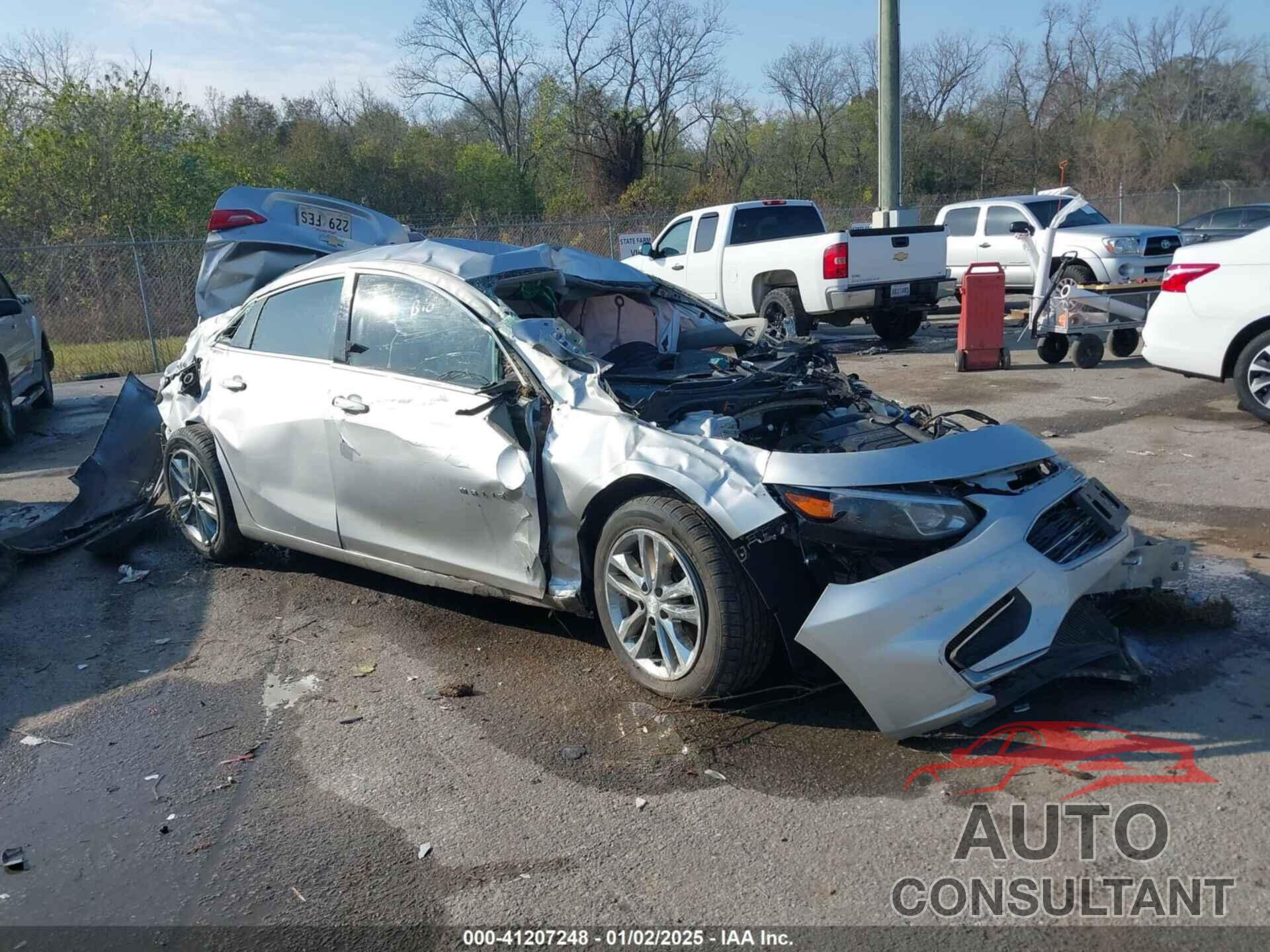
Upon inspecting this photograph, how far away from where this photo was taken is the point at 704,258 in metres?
15.6

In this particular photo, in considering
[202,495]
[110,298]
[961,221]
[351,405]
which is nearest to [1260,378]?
[351,405]

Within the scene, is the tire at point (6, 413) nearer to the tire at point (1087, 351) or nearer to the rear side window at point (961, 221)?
the tire at point (1087, 351)

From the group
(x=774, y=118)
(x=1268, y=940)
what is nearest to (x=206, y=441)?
(x=1268, y=940)

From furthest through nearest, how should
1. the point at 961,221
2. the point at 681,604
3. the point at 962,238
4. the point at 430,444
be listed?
1. the point at 961,221
2. the point at 962,238
3. the point at 430,444
4. the point at 681,604

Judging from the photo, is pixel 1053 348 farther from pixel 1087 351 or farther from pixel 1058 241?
pixel 1058 241

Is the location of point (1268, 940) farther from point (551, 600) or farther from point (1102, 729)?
point (551, 600)

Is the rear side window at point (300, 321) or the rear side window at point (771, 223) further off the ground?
the rear side window at point (771, 223)

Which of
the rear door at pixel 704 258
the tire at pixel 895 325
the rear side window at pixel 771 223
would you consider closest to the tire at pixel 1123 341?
the tire at pixel 895 325

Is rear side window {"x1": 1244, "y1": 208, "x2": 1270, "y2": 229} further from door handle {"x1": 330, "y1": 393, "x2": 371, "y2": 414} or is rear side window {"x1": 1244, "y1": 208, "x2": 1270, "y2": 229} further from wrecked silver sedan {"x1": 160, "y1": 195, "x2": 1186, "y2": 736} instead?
door handle {"x1": 330, "y1": 393, "x2": 371, "y2": 414}

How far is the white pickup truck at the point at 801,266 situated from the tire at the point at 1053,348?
2124 millimetres

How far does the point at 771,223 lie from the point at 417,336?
11.2m

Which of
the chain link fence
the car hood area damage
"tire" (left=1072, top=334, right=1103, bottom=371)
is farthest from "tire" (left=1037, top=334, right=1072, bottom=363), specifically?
the chain link fence

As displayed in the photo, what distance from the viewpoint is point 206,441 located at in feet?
20.1

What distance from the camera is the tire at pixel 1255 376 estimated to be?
328 inches
